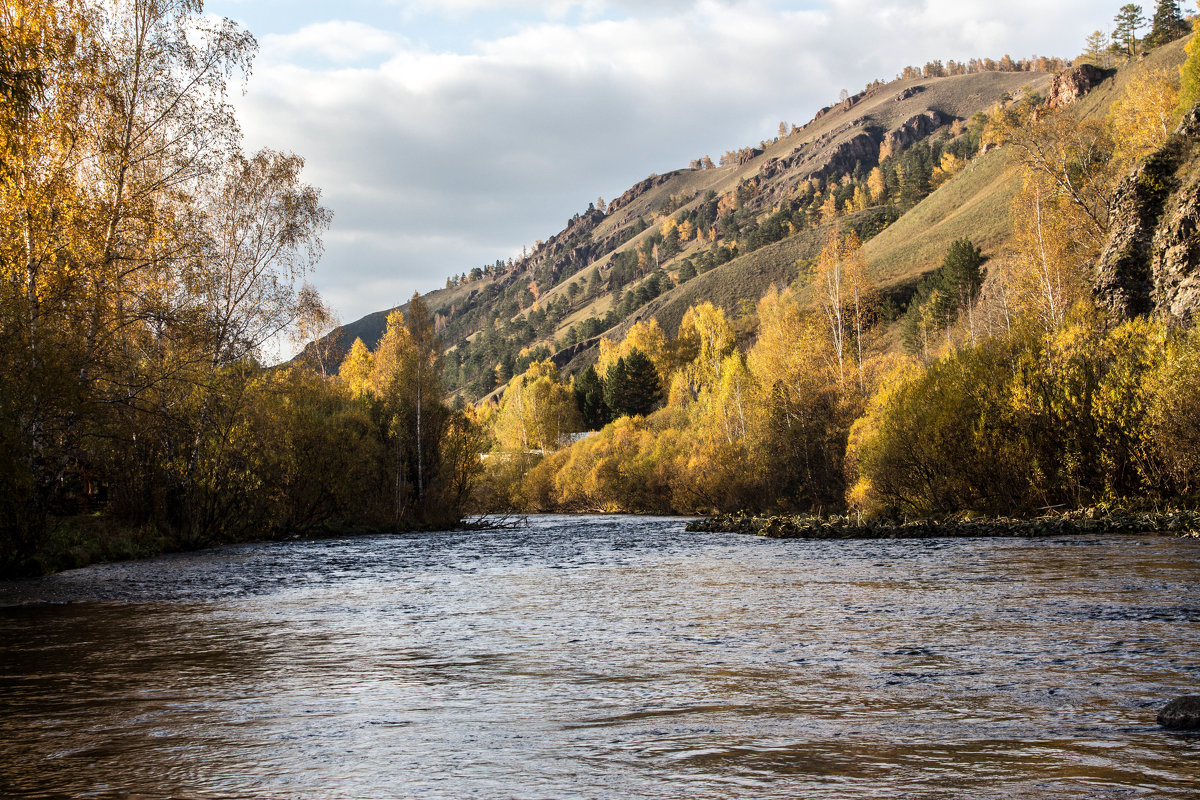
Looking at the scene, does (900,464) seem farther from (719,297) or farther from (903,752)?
(719,297)

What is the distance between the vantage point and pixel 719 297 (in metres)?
170

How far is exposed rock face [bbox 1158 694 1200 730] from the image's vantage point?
19.3 feet

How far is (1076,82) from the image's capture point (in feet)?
513

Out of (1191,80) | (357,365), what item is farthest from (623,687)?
(1191,80)

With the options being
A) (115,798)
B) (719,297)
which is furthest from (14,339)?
(719,297)

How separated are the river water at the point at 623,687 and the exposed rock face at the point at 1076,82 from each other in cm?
16965

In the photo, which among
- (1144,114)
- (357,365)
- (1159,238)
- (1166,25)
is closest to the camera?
(1159,238)

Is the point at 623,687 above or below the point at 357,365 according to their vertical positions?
below

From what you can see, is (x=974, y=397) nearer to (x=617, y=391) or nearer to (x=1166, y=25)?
(x=617, y=391)

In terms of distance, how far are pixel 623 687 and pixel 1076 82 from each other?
7295 inches

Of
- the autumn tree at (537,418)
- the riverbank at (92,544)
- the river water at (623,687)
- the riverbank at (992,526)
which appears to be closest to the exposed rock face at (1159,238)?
the riverbank at (992,526)

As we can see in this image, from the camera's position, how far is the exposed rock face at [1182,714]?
19.3 feet

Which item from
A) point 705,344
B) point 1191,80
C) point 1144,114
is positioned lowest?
point 705,344

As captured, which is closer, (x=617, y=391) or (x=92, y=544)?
(x=92, y=544)
